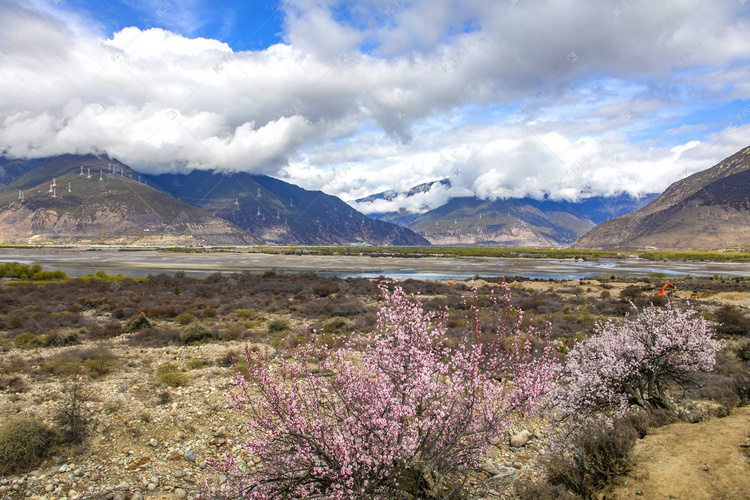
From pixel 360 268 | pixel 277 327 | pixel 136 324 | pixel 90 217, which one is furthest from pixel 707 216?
pixel 90 217

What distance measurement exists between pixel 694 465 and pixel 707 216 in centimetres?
19981

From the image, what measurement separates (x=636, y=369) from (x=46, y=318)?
23.7 meters

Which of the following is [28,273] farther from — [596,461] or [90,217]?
[90,217]

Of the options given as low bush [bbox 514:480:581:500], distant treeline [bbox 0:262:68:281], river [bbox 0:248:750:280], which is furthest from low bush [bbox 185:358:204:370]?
river [bbox 0:248:750:280]

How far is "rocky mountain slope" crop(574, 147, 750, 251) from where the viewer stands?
→ 142 meters

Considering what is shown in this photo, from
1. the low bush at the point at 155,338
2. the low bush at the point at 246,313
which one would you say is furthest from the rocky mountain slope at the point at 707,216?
the low bush at the point at 155,338

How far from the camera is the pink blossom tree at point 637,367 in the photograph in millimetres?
7523

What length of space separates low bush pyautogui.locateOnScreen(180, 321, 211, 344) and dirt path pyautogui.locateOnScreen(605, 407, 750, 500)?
49.5ft

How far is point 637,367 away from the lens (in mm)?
7699

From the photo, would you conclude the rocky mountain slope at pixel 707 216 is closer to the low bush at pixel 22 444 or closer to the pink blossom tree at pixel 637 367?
the pink blossom tree at pixel 637 367

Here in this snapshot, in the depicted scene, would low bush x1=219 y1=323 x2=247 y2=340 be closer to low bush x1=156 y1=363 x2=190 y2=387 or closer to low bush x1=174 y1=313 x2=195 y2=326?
low bush x1=174 y1=313 x2=195 y2=326

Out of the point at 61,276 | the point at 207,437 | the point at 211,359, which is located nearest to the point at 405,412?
the point at 207,437

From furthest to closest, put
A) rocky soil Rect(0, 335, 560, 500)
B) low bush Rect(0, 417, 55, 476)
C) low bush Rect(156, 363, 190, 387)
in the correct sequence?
low bush Rect(156, 363, 190, 387)
low bush Rect(0, 417, 55, 476)
rocky soil Rect(0, 335, 560, 500)

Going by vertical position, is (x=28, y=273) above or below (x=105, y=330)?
above
